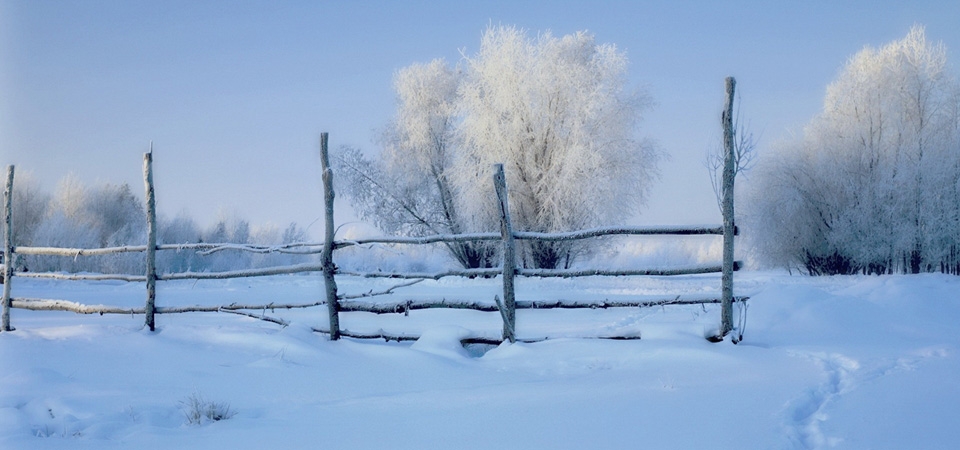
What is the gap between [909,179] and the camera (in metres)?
17.1

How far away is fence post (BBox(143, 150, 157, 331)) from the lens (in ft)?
20.4

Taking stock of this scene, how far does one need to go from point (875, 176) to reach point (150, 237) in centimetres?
1825

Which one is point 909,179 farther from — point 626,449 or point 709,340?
point 626,449

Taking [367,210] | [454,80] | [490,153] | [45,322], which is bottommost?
[45,322]

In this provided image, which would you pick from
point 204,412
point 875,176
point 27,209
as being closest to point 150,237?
point 204,412

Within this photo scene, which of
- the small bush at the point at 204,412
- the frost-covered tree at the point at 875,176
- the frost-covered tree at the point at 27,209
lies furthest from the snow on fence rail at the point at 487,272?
the frost-covered tree at the point at 875,176

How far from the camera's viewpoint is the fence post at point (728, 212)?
17.4 feet

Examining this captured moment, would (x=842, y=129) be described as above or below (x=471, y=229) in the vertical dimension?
above

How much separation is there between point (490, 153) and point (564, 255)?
359cm

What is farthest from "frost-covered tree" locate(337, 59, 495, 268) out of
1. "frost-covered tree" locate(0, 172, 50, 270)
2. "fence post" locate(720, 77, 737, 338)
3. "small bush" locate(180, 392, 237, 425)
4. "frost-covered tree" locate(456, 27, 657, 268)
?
"small bush" locate(180, 392, 237, 425)

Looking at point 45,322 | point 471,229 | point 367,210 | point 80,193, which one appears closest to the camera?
point 45,322

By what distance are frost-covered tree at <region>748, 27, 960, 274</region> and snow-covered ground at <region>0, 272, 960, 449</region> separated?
42.0ft

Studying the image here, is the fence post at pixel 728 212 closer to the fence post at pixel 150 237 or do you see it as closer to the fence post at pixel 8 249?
the fence post at pixel 150 237

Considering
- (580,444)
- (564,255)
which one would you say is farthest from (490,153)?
(580,444)
